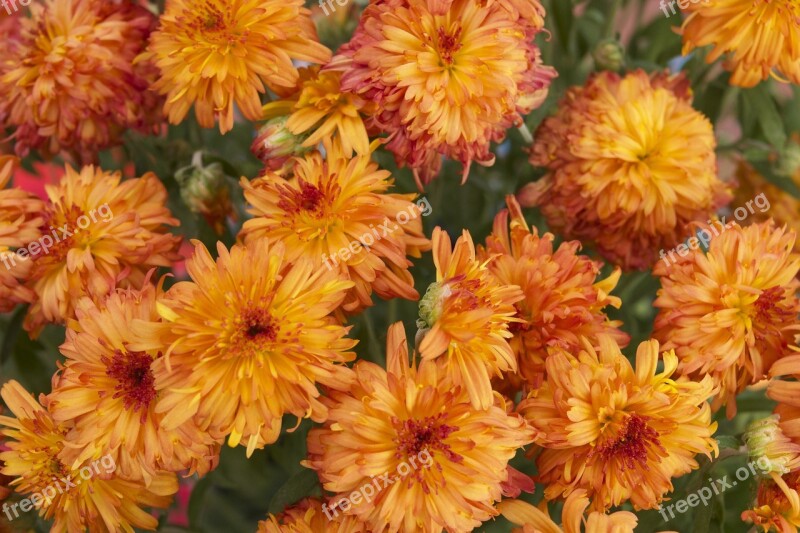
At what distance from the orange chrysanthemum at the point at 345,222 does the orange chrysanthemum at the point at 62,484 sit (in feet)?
0.47

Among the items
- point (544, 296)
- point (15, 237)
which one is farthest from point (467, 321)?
point (15, 237)

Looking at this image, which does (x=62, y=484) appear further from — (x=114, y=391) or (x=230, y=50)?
(x=230, y=50)

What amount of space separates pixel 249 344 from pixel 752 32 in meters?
0.38

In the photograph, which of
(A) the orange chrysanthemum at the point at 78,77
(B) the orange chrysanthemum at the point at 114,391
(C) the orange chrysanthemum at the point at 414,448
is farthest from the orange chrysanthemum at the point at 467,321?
(A) the orange chrysanthemum at the point at 78,77

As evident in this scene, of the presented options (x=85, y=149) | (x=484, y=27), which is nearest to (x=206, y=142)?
(x=85, y=149)

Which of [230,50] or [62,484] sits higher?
[230,50]

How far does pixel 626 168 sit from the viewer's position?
1.74 feet

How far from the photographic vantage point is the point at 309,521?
1.39 ft

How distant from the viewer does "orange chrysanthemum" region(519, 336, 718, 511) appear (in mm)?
418

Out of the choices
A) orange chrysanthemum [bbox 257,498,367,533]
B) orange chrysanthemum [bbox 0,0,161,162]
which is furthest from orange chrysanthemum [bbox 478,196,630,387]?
orange chrysanthemum [bbox 0,0,161,162]

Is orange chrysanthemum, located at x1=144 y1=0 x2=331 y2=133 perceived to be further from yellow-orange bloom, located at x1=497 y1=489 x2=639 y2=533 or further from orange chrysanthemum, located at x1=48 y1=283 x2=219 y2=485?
yellow-orange bloom, located at x1=497 y1=489 x2=639 y2=533

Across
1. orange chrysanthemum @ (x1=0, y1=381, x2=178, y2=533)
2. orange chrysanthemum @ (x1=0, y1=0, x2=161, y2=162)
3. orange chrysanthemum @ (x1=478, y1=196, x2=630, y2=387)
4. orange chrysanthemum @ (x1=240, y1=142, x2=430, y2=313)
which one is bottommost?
orange chrysanthemum @ (x1=0, y1=381, x2=178, y2=533)

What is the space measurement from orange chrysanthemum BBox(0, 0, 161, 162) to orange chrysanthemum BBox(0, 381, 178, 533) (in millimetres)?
177

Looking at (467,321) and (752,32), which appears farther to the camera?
(752,32)
